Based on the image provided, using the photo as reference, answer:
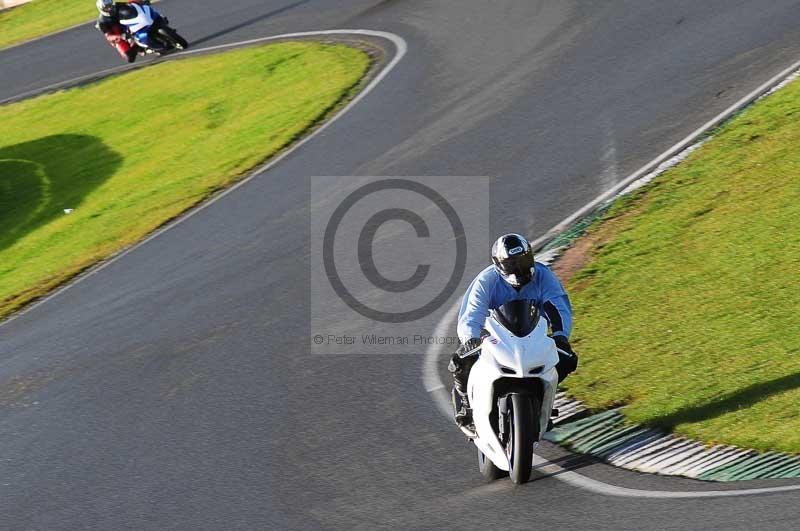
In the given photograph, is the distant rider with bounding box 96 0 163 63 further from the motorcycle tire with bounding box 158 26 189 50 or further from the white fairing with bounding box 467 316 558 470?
the white fairing with bounding box 467 316 558 470

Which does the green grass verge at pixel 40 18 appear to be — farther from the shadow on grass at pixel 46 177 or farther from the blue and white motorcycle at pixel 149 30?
the shadow on grass at pixel 46 177

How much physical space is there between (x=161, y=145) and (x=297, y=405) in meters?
11.7

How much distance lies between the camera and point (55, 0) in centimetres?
3359

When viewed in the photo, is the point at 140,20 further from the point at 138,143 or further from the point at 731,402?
the point at 731,402

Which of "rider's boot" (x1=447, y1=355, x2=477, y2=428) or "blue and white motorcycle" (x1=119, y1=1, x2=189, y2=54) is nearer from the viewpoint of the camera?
"rider's boot" (x1=447, y1=355, x2=477, y2=428)

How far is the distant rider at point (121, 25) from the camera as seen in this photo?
25172mm

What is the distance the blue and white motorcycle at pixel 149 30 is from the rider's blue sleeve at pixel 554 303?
61.5 ft

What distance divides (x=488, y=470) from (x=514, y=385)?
91cm

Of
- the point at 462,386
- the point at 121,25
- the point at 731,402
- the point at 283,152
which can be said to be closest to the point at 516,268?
the point at 462,386

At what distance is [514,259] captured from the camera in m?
8.14

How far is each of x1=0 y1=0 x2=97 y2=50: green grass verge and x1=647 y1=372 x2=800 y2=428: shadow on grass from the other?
1003 inches

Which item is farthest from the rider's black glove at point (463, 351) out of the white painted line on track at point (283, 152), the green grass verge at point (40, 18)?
the green grass verge at point (40, 18)
